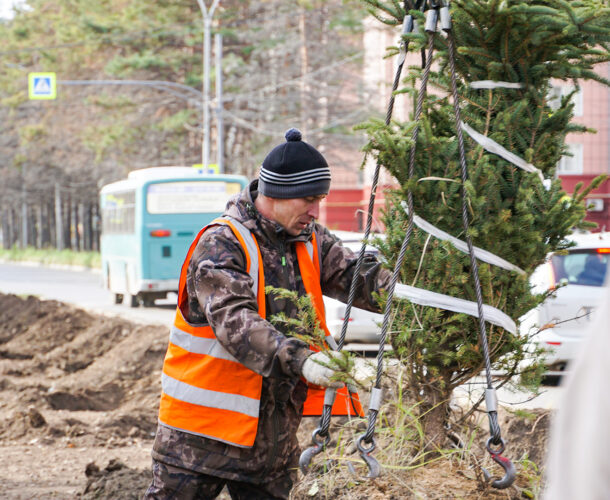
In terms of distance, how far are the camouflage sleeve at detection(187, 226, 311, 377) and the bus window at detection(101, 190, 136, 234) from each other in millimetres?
18427

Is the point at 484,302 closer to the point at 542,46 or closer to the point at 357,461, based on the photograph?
the point at 357,461

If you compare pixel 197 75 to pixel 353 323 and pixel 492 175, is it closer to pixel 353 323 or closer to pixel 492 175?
pixel 353 323

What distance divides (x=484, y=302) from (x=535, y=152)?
0.55 m

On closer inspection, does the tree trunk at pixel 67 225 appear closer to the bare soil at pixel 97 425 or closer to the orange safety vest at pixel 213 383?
the bare soil at pixel 97 425

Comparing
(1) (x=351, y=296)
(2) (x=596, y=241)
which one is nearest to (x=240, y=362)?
(1) (x=351, y=296)

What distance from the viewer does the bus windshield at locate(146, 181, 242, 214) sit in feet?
68.8

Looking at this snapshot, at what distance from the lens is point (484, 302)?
3271 mm

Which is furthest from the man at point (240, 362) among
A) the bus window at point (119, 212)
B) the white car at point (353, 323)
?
the bus window at point (119, 212)

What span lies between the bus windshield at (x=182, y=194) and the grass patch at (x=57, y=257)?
19.2 meters

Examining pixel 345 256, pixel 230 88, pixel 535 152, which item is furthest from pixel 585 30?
pixel 230 88

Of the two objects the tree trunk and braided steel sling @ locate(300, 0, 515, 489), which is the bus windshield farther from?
the tree trunk

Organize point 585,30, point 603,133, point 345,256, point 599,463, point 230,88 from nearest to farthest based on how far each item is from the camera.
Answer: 1. point 599,463
2. point 585,30
3. point 345,256
4. point 230,88
5. point 603,133

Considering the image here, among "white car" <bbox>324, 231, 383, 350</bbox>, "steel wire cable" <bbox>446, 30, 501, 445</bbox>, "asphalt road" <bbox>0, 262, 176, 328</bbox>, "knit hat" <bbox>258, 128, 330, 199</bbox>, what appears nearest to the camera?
"steel wire cable" <bbox>446, 30, 501, 445</bbox>

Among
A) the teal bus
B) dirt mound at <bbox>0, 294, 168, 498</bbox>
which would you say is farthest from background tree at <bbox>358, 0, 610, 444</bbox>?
the teal bus
